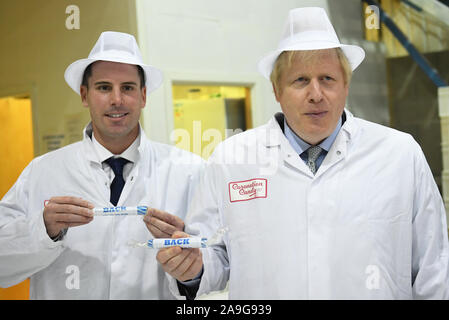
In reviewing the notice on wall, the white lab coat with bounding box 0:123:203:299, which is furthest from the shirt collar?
the notice on wall

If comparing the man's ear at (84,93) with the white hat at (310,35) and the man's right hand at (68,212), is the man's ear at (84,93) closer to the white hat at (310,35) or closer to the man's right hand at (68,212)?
the man's right hand at (68,212)

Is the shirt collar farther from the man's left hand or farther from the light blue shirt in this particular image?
the man's left hand

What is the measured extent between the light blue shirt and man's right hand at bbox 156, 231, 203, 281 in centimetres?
35

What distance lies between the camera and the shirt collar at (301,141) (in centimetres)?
106

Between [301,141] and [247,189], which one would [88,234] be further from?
[301,141]

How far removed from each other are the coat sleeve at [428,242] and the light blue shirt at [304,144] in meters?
0.20

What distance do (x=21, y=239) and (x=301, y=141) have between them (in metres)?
0.79

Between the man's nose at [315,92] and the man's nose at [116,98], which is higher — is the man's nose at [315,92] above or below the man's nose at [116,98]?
below

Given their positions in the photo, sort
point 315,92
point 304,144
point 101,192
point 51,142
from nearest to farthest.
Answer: point 315,92, point 304,144, point 101,192, point 51,142

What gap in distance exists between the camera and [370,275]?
98 centimetres

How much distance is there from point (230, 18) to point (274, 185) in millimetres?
825

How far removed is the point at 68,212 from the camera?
40.9 inches

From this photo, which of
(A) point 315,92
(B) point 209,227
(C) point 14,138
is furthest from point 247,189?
(C) point 14,138

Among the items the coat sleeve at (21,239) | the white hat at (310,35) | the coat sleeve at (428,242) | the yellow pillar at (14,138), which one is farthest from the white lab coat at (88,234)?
the coat sleeve at (428,242)
